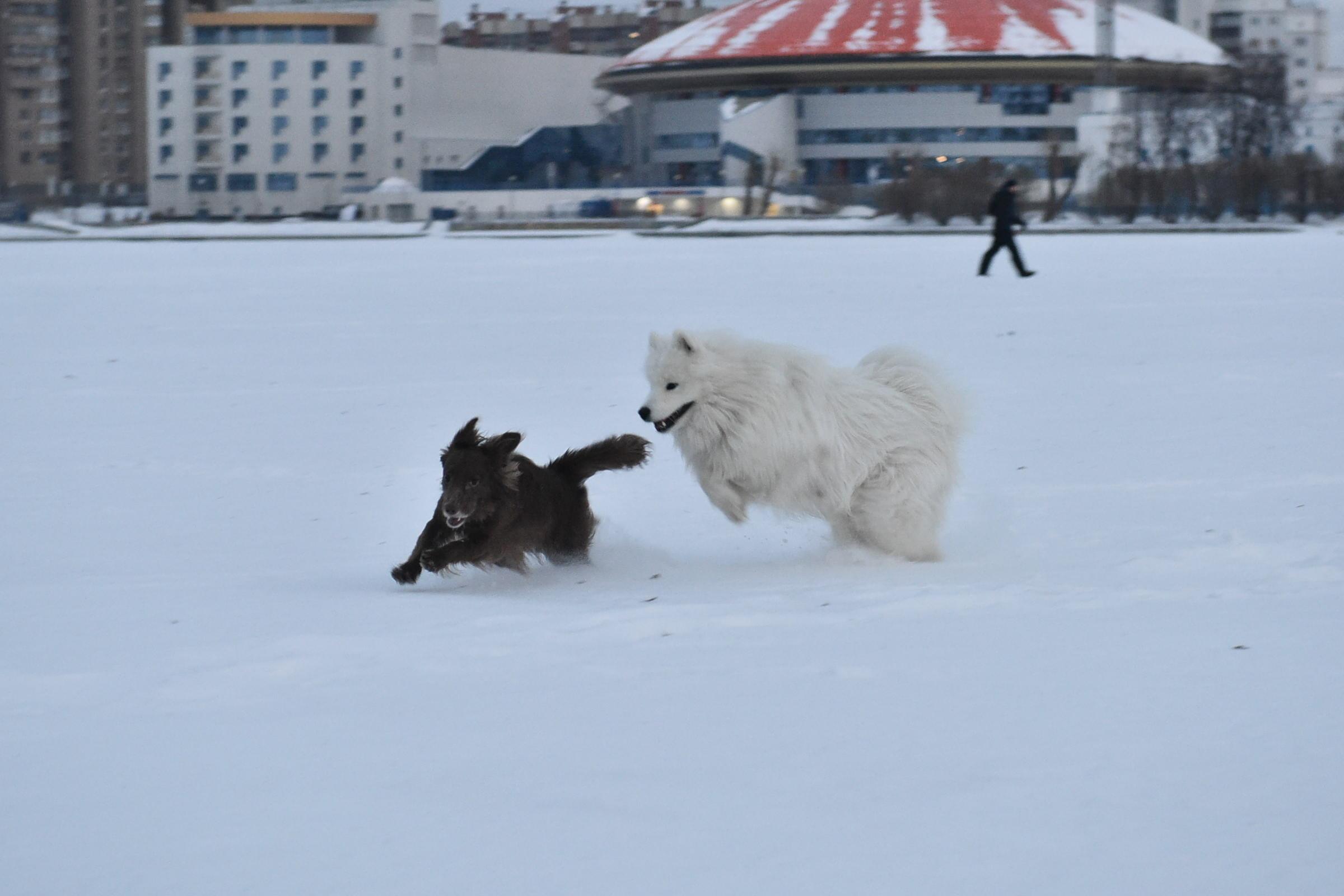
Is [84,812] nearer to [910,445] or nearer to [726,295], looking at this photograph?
[910,445]

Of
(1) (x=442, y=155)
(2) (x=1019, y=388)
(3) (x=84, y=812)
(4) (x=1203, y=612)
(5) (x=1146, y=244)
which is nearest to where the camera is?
(3) (x=84, y=812)

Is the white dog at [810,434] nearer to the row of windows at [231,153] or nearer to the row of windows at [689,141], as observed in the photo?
the row of windows at [689,141]

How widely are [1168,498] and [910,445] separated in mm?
1895

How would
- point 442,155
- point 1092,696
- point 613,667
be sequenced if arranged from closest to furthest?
point 1092,696
point 613,667
point 442,155

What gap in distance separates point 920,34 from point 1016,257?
70.1 m

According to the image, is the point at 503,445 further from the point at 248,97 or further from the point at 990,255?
the point at 248,97

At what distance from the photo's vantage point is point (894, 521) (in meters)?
6.27

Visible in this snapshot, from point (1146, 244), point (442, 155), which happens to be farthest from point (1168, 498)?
point (442, 155)

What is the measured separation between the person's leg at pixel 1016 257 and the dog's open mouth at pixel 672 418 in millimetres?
17285

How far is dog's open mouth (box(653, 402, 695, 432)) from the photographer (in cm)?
605

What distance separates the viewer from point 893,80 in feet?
294

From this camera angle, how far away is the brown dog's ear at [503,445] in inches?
227

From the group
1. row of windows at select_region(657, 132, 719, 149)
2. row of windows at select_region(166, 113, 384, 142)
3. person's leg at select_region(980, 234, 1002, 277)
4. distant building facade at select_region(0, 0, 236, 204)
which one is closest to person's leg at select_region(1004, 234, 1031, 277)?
person's leg at select_region(980, 234, 1002, 277)

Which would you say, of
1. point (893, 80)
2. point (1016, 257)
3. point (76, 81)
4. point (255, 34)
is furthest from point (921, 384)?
point (76, 81)
